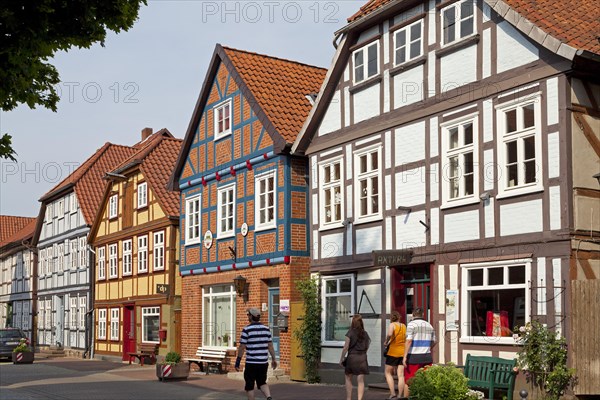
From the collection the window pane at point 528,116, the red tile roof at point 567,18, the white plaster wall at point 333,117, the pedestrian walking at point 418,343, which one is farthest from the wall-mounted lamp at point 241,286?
the red tile roof at point 567,18

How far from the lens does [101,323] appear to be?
38562mm

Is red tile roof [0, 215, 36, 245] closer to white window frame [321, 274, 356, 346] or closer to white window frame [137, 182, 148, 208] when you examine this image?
white window frame [137, 182, 148, 208]

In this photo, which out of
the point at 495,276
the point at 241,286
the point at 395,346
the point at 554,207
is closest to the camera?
the point at 554,207

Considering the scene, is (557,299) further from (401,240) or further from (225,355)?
(225,355)

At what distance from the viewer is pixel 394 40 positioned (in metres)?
19.3

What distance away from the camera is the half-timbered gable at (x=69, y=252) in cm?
4116

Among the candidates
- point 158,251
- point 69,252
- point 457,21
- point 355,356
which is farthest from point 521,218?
point 69,252

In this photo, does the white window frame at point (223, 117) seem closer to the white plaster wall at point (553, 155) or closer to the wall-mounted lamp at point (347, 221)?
the wall-mounted lamp at point (347, 221)

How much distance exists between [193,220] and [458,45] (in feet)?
42.1

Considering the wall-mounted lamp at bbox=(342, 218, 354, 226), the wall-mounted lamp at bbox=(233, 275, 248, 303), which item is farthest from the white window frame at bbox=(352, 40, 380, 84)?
the wall-mounted lamp at bbox=(233, 275, 248, 303)

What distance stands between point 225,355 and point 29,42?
16122 mm

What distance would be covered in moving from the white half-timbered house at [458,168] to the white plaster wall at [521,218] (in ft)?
0.09

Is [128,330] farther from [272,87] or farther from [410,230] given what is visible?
[410,230]

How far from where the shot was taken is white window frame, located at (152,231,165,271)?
32188 mm
